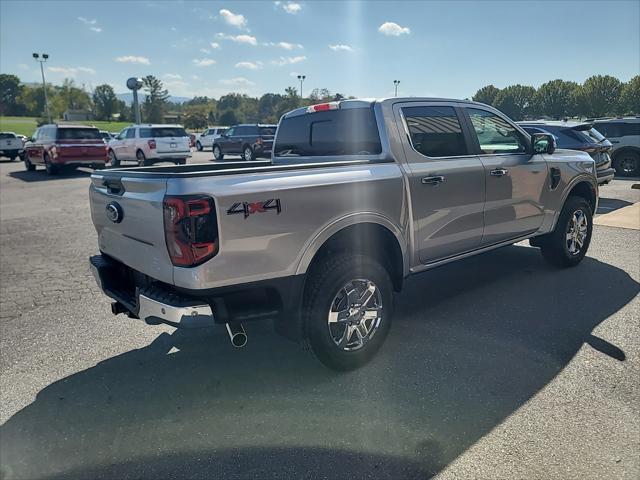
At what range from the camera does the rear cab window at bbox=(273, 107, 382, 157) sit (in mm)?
3740

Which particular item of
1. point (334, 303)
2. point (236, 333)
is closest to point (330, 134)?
point (334, 303)

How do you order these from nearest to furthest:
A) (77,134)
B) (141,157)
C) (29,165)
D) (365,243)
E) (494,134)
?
(365,243) → (494,134) → (77,134) → (141,157) → (29,165)

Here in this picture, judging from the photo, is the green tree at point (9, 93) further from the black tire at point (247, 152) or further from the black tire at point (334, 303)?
the black tire at point (334, 303)

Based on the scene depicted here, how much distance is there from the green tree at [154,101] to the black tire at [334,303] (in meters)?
86.9

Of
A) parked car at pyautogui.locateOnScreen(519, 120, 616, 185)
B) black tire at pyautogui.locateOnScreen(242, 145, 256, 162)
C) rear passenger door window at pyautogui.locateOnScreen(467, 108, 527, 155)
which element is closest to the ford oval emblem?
rear passenger door window at pyautogui.locateOnScreen(467, 108, 527, 155)

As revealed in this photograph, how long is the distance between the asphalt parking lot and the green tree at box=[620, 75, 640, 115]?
49142mm

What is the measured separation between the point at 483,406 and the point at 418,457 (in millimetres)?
673

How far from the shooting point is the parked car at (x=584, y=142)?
32.3 feet

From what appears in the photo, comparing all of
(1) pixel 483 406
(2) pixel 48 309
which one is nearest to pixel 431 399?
(1) pixel 483 406

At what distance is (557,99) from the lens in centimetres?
6309

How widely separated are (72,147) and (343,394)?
1693 cm

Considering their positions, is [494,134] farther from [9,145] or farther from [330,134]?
[9,145]

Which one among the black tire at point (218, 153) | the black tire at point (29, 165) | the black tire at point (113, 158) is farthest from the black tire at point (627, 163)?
the black tire at point (29, 165)

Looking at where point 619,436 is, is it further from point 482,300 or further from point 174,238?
point 174,238
